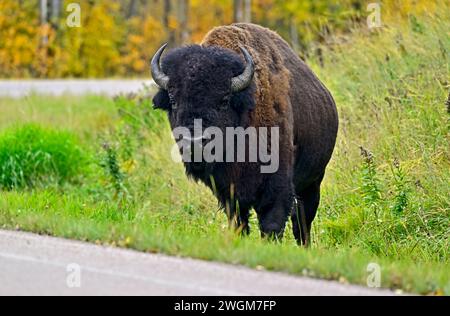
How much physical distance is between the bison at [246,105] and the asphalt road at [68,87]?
13.7 metres

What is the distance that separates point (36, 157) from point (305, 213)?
5.70 meters

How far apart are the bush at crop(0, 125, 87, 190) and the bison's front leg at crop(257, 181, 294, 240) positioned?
6037mm

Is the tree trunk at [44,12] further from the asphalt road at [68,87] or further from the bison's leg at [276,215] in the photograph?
the bison's leg at [276,215]

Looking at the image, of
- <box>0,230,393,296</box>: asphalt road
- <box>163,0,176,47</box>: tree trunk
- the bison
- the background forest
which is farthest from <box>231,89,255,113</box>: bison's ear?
<box>163,0,176,47</box>: tree trunk

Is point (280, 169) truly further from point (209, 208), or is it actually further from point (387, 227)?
point (209, 208)

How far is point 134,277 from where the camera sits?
7328 mm

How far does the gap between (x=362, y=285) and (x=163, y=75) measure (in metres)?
3.58

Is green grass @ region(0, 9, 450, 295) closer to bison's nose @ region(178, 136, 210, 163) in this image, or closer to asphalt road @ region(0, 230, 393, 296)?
asphalt road @ region(0, 230, 393, 296)

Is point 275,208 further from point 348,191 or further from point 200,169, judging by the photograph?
point 348,191

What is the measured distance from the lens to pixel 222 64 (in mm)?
9828

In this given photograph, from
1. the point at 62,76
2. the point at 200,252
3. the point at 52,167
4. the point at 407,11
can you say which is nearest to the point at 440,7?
the point at 407,11

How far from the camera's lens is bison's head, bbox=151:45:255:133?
961 centimetres

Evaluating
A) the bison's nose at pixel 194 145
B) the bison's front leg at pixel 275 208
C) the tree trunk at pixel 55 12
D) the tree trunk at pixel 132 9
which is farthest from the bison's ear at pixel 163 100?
the tree trunk at pixel 132 9

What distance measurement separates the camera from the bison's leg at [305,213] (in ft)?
39.0
